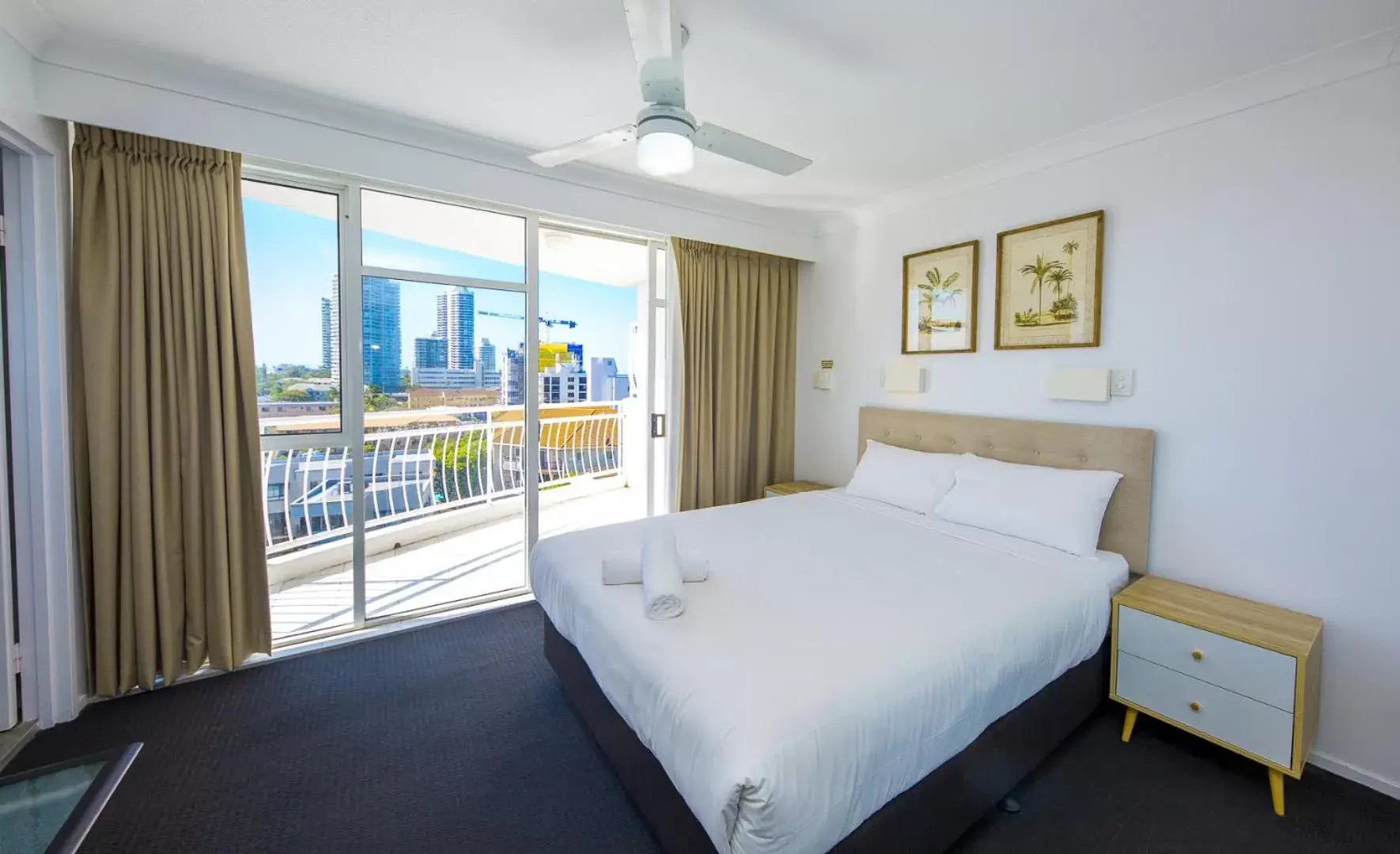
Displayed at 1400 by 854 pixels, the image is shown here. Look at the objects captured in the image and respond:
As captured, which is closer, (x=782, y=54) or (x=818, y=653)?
(x=818, y=653)

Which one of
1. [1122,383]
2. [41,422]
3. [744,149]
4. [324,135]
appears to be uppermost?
[324,135]

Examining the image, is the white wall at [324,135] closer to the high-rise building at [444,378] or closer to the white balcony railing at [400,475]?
the high-rise building at [444,378]

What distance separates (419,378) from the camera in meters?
3.09

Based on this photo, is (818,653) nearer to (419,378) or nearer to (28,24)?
(419,378)

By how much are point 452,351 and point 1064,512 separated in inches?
128

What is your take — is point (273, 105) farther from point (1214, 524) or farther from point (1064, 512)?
point (1214, 524)

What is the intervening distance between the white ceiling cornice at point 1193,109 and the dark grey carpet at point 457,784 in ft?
8.29

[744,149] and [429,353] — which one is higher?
[744,149]

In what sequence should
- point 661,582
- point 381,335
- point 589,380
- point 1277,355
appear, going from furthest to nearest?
point 589,380
point 381,335
point 1277,355
point 661,582

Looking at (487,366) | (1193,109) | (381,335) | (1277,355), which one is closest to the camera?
(1277,355)

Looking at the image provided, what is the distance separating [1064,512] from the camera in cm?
240

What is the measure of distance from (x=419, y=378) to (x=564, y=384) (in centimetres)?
94

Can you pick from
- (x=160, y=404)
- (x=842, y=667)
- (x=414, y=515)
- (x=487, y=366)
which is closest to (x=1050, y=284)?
(x=842, y=667)

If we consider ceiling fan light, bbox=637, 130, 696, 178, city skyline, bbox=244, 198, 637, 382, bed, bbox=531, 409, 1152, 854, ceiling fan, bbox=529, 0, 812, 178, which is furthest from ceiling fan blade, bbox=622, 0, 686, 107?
city skyline, bbox=244, 198, 637, 382
